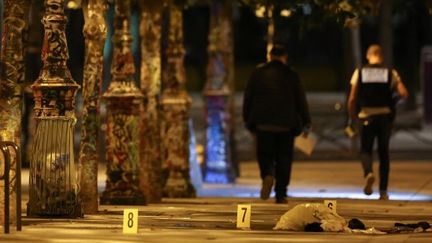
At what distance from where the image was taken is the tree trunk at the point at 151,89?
715 inches

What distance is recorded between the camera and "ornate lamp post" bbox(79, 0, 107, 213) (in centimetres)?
1538

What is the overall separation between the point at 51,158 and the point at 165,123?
6059mm

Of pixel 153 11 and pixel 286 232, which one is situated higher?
pixel 153 11

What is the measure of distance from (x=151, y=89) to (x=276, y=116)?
73.1 inches

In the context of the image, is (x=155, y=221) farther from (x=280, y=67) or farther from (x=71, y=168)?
(x=280, y=67)

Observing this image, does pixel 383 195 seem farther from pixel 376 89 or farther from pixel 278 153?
pixel 278 153

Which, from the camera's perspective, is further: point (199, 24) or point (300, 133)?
point (199, 24)

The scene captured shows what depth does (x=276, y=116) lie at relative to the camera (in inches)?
688

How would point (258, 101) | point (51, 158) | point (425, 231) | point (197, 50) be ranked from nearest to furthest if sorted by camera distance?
point (425, 231) < point (51, 158) < point (258, 101) < point (197, 50)

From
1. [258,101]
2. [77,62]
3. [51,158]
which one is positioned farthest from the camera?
[77,62]

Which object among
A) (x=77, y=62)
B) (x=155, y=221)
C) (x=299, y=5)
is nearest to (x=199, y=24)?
(x=77, y=62)

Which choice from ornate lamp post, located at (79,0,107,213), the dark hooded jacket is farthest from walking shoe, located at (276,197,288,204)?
ornate lamp post, located at (79,0,107,213)

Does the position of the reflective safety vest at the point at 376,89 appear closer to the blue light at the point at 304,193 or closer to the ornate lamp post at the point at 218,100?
the blue light at the point at 304,193

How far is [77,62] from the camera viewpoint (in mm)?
53406
